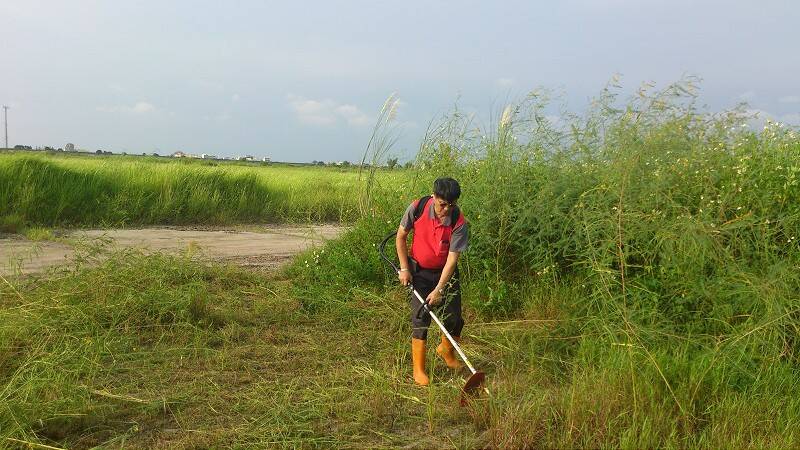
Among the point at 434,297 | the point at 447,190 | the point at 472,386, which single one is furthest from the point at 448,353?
the point at 447,190

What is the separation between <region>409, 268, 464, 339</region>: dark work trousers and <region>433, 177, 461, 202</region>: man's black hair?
0.62m

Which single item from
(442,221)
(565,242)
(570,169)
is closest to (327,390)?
(442,221)

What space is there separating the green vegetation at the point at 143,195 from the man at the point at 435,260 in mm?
5209

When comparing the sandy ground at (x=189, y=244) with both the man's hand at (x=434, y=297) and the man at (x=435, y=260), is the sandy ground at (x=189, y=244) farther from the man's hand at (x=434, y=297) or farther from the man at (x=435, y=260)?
the man's hand at (x=434, y=297)

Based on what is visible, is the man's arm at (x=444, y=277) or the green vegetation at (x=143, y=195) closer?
the man's arm at (x=444, y=277)

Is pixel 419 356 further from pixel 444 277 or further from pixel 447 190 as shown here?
pixel 447 190

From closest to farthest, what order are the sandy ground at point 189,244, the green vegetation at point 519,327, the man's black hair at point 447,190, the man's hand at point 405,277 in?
the green vegetation at point 519,327 < the man's black hair at point 447,190 < the man's hand at point 405,277 < the sandy ground at point 189,244

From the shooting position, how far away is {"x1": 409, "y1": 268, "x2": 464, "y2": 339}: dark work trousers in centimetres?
453

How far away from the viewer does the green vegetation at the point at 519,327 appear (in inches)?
142

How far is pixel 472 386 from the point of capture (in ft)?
13.0

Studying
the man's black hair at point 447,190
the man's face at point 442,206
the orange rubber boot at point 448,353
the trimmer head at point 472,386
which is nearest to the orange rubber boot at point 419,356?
the orange rubber boot at point 448,353

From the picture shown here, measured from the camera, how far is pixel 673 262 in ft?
15.2

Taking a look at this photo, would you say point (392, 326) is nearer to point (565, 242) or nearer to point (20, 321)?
point (565, 242)

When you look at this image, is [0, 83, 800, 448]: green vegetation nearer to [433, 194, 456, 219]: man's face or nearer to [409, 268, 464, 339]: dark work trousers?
[409, 268, 464, 339]: dark work trousers
